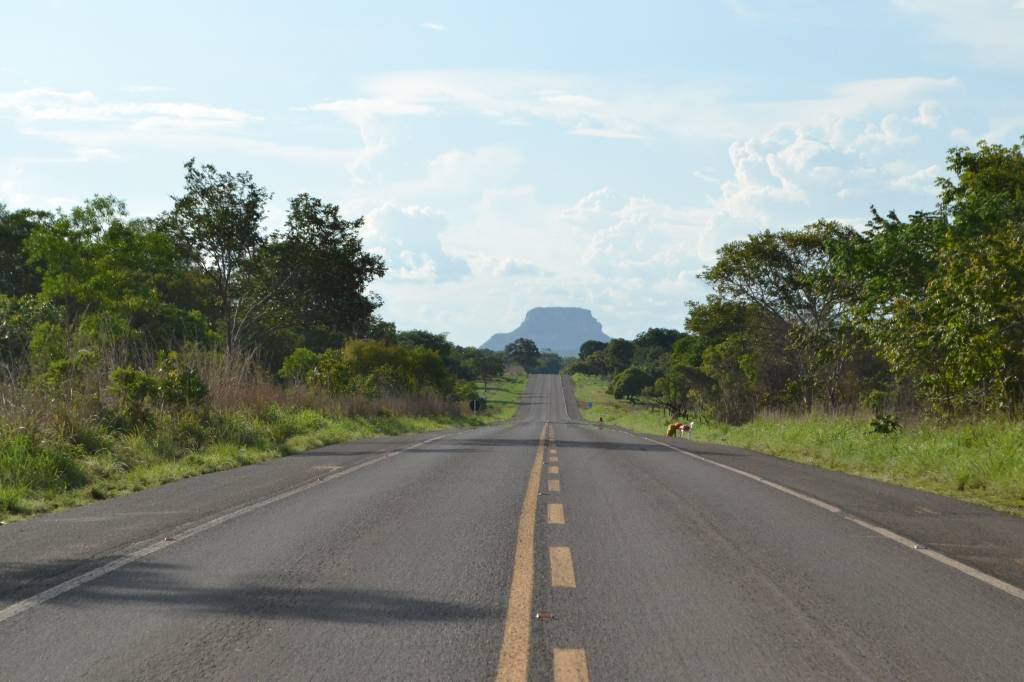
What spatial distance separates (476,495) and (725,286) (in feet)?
99.7

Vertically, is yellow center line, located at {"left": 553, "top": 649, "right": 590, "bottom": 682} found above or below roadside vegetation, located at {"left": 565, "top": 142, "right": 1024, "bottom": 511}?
below

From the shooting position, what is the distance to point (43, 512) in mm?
10266

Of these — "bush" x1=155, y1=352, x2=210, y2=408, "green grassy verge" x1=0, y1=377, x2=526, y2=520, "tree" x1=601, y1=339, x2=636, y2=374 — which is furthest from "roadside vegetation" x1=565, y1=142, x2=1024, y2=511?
"tree" x1=601, y1=339, x2=636, y2=374

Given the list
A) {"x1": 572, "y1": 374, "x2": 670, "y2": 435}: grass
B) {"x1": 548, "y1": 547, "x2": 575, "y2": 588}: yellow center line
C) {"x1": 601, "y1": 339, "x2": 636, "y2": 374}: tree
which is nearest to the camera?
{"x1": 548, "y1": 547, "x2": 575, "y2": 588}: yellow center line

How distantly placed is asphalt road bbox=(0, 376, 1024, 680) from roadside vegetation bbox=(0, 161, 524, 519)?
3744 mm

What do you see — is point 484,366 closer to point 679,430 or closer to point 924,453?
point 679,430

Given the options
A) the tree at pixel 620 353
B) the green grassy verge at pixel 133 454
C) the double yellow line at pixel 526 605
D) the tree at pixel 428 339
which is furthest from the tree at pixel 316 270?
the tree at pixel 620 353

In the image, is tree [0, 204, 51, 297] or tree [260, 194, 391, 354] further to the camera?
tree [0, 204, 51, 297]

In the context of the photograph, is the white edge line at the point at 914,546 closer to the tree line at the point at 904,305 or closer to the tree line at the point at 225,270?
the tree line at the point at 904,305

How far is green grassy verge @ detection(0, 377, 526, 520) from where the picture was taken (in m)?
11.5

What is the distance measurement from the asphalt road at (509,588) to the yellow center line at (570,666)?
16 millimetres

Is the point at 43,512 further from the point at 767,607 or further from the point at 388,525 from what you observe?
the point at 767,607

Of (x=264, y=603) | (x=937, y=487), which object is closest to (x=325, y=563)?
(x=264, y=603)

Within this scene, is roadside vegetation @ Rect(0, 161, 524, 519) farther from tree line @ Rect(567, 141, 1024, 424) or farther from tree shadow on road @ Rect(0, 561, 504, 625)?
tree line @ Rect(567, 141, 1024, 424)
